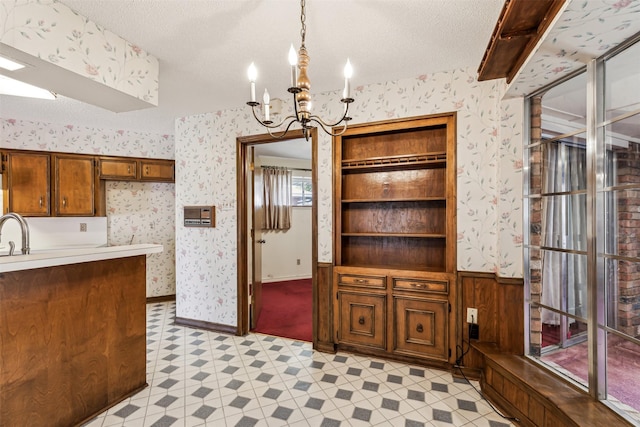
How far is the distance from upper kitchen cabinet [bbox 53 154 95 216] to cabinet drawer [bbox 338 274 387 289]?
142 inches

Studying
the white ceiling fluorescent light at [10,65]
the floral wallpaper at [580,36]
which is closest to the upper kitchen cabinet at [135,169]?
the white ceiling fluorescent light at [10,65]

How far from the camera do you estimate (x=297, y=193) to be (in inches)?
251

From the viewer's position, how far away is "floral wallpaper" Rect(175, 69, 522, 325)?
241 cm

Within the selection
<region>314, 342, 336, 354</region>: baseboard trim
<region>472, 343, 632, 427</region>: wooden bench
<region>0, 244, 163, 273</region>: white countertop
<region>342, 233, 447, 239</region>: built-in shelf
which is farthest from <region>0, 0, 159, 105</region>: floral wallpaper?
<region>472, 343, 632, 427</region>: wooden bench

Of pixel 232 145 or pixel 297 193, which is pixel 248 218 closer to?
pixel 232 145

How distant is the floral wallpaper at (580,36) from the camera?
4.17ft

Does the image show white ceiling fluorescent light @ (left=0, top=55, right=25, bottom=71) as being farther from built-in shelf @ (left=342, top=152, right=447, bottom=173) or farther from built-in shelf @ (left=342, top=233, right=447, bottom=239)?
built-in shelf @ (left=342, top=233, right=447, bottom=239)

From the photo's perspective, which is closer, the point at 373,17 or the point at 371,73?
the point at 373,17

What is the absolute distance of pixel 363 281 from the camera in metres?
2.83

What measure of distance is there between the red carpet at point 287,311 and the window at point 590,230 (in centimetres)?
225

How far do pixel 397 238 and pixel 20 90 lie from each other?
156 inches

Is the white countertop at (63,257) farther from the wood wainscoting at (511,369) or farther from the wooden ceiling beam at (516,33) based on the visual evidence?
the wooden ceiling beam at (516,33)

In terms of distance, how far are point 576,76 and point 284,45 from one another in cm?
191

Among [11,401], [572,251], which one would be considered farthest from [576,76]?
[11,401]
